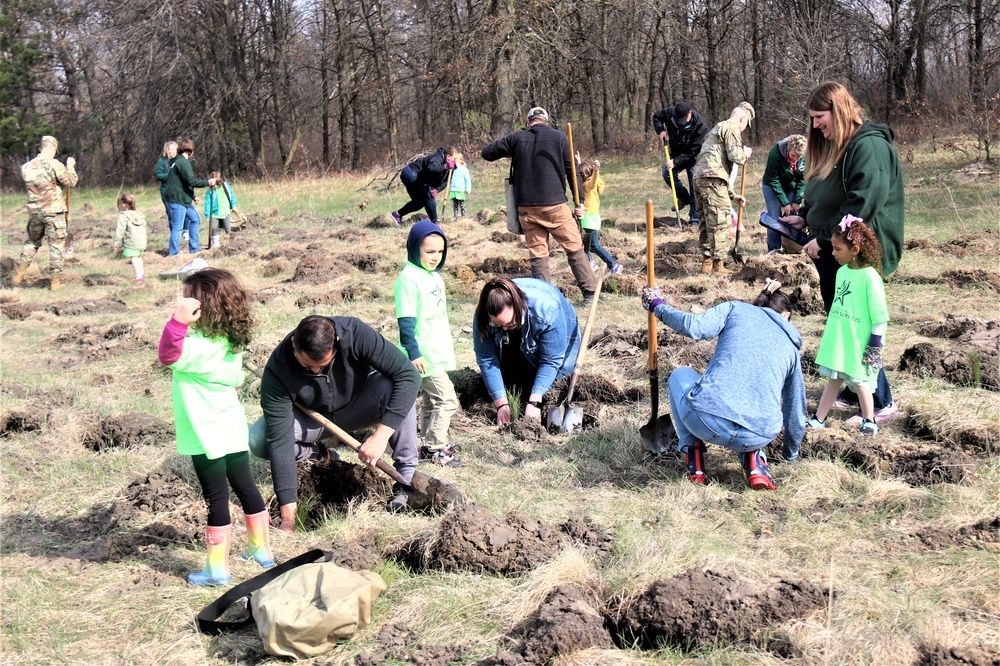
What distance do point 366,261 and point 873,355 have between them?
798 cm

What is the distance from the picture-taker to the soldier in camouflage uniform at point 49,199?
37.2 feet

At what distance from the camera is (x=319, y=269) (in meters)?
11.4

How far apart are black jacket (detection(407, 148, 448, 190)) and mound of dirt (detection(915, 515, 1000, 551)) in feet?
31.6

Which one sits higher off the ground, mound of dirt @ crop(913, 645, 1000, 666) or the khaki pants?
the khaki pants

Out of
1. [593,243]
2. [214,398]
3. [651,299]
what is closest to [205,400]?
[214,398]

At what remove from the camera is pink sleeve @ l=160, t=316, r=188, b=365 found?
11.7 ft

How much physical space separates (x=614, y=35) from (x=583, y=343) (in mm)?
22575

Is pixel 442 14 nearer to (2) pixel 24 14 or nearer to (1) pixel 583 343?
(2) pixel 24 14

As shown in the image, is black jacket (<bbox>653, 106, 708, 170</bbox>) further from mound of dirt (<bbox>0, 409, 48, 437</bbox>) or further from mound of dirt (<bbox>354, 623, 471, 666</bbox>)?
mound of dirt (<bbox>354, 623, 471, 666</bbox>)

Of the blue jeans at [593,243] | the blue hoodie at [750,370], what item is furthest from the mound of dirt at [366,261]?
the blue hoodie at [750,370]

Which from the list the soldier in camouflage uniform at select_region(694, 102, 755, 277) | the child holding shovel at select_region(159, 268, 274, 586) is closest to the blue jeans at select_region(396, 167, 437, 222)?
the soldier in camouflage uniform at select_region(694, 102, 755, 277)

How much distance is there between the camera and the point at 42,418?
6195 millimetres

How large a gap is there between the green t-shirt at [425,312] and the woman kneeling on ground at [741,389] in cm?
131

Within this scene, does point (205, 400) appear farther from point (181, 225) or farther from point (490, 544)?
point (181, 225)
